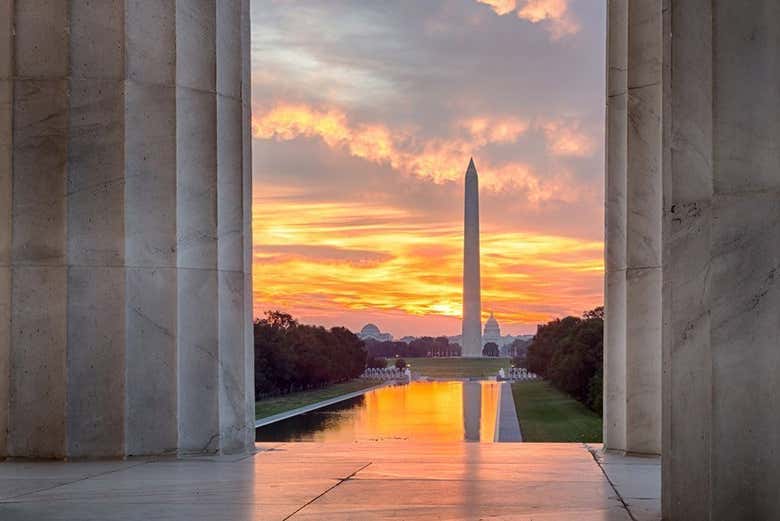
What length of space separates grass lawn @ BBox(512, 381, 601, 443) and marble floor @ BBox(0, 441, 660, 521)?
2433 inches

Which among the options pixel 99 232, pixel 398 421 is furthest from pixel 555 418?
pixel 99 232

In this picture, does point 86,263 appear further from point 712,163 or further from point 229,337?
point 712,163

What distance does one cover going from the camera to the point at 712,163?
444 inches

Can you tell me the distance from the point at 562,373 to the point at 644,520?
364ft

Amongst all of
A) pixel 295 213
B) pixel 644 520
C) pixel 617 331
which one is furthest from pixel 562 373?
pixel 644 520

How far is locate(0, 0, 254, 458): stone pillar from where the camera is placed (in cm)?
1903

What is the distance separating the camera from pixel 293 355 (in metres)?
158

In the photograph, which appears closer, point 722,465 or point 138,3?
point 722,465

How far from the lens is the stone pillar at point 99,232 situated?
19031mm

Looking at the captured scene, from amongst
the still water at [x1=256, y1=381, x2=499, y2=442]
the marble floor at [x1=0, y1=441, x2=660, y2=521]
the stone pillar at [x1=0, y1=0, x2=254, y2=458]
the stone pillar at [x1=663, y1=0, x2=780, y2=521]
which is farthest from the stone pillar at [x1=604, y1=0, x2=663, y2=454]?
the still water at [x1=256, y1=381, x2=499, y2=442]

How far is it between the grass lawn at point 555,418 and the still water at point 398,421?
11.0 ft

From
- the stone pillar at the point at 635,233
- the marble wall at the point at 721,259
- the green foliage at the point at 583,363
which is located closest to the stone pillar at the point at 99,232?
the stone pillar at the point at 635,233

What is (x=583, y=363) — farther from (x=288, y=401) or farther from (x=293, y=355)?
(x=293, y=355)

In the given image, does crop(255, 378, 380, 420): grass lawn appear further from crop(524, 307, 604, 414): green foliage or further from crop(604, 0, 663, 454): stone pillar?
crop(604, 0, 663, 454): stone pillar
